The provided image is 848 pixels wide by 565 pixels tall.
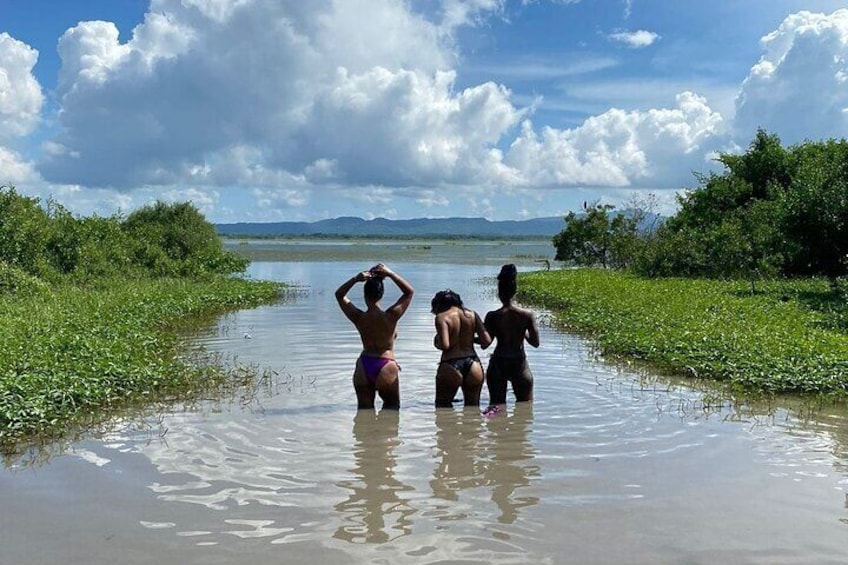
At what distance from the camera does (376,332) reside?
27.7ft

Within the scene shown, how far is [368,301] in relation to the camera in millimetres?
8258

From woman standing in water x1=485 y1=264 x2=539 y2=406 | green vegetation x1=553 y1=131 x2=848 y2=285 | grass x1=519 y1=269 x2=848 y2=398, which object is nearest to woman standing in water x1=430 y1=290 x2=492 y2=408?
woman standing in water x1=485 y1=264 x2=539 y2=406

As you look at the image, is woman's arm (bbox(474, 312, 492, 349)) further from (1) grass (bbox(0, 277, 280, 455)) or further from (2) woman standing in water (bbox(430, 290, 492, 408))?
(1) grass (bbox(0, 277, 280, 455))

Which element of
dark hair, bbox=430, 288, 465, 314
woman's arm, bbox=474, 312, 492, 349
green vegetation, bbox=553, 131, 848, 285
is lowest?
woman's arm, bbox=474, 312, 492, 349

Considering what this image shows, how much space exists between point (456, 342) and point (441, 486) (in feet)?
8.07

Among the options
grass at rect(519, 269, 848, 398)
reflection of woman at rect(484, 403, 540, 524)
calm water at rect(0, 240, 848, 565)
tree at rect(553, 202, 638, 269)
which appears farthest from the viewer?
tree at rect(553, 202, 638, 269)

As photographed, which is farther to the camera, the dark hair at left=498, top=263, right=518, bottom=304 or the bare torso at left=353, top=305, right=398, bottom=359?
the dark hair at left=498, top=263, right=518, bottom=304

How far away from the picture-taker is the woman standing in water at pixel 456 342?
8609mm

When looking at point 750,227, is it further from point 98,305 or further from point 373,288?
point 373,288

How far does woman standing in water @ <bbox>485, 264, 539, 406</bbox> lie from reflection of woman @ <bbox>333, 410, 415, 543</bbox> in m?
1.39

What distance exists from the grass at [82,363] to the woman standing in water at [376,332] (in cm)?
299

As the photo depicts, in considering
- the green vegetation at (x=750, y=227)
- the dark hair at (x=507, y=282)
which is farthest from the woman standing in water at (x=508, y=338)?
the green vegetation at (x=750, y=227)

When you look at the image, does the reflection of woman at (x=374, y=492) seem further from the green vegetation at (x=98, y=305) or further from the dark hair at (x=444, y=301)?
the green vegetation at (x=98, y=305)

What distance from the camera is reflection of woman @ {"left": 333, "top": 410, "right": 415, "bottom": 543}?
5484 mm
